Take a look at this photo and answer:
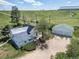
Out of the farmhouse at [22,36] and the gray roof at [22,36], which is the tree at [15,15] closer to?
the farmhouse at [22,36]

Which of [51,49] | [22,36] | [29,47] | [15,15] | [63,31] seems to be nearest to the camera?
[29,47]

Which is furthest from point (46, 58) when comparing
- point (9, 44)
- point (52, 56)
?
point (9, 44)

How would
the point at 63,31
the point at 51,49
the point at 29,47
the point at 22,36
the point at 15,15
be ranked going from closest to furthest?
the point at 29,47, the point at 51,49, the point at 22,36, the point at 63,31, the point at 15,15

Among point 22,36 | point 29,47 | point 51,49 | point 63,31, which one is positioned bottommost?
point 51,49

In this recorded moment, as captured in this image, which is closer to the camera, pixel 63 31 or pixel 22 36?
→ pixel 22 36

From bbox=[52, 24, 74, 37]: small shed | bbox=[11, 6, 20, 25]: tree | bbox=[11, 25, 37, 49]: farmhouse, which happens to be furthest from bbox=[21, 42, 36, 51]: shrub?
bbox=[11, 6, 20, 25]: tree

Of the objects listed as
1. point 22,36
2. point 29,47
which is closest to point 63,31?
point 22,36

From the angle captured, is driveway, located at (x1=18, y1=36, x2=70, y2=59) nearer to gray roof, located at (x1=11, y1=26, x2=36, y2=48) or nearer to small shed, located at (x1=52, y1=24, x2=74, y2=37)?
small shed, located at (x1=52, y1=24, x2=74, y2=37)

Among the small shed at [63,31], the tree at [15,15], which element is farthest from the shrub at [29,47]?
the tree at [15,15]

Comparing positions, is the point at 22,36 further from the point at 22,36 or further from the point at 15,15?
the point at 15,15

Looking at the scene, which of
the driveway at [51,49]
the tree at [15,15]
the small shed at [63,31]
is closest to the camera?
the driveway at [51,49]
